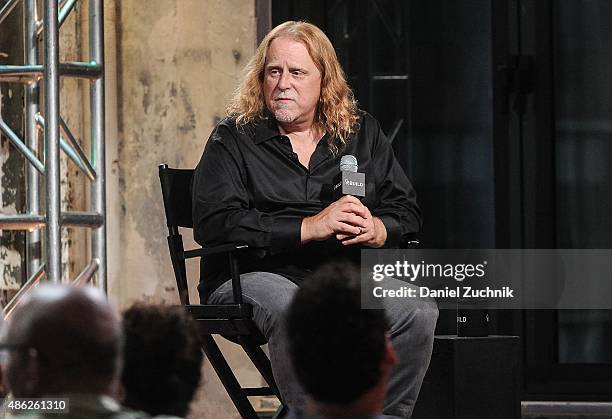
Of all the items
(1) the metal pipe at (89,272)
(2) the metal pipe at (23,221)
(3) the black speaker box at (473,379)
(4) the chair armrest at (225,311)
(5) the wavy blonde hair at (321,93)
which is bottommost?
(3) the black speaker box at (473,379)

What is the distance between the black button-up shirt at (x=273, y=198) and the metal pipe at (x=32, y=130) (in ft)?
3.22

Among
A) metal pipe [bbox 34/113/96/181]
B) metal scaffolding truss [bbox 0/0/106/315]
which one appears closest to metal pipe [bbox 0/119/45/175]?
metal scaffolding truss [bbox 0/0/106/315]

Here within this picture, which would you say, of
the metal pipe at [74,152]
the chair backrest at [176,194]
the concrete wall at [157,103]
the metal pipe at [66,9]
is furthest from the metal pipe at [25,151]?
the chair backrest at [176,194]

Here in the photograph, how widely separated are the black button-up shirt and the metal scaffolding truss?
783mm

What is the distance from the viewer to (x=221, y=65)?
14.9 feet

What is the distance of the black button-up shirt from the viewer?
3201 millimetres

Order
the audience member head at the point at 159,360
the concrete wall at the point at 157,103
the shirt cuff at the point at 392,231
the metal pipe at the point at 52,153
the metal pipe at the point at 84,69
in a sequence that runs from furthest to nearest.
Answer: the concrete wall at the point at 157,103 < the metal pipe at the point at 84,69 < the metal pipe at the point at 52,153 < the shirt cuff at the point at 392,231 < the audience member head at the point at 159,360

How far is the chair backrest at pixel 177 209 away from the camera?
11.0ft

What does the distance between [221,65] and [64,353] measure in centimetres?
339

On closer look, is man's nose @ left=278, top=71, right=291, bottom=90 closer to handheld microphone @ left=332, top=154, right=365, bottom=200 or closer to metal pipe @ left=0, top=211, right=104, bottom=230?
handheld microphone @ left=332, top=154, right=365, bottom=200

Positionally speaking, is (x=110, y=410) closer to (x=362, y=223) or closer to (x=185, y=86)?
(x=362, y=223)

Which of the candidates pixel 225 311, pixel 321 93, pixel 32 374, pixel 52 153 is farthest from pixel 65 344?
pixel 52 153

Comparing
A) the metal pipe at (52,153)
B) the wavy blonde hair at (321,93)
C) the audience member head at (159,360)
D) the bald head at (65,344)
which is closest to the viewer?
the bald head at (65,344)

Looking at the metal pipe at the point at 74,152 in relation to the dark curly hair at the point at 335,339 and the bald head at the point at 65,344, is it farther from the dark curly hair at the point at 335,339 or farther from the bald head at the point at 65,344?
the bald head at the point at 65,344
